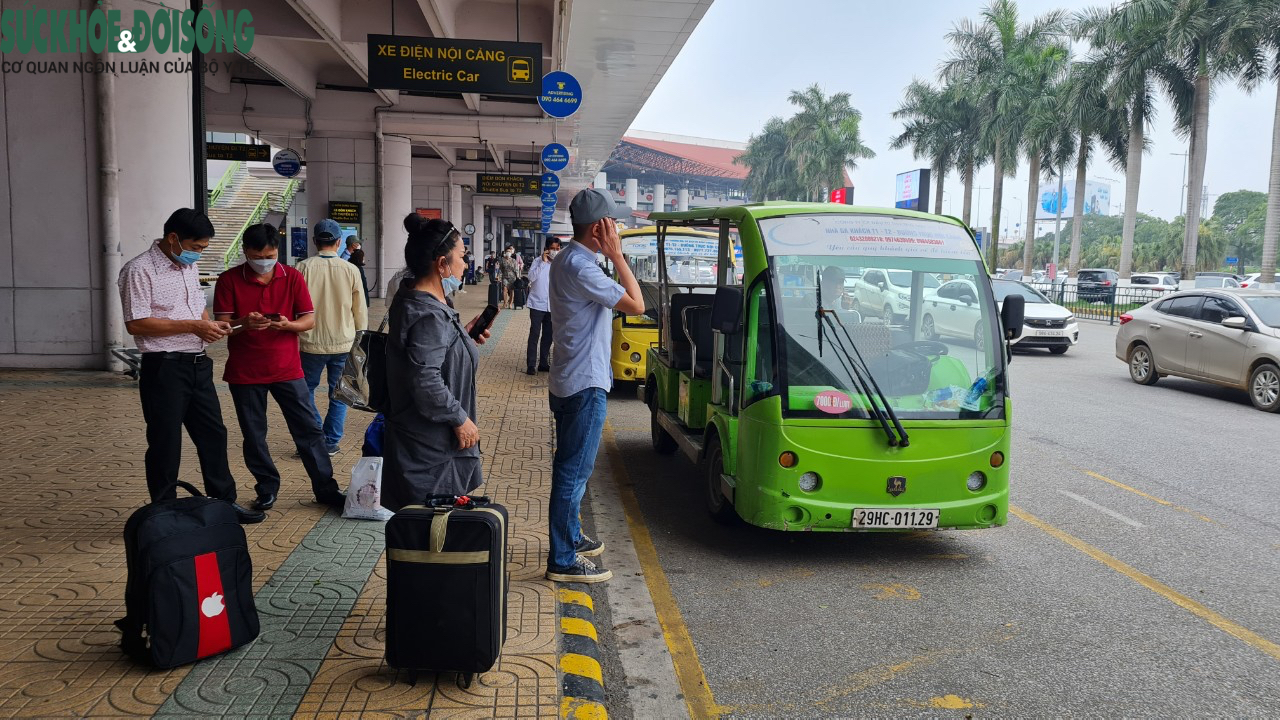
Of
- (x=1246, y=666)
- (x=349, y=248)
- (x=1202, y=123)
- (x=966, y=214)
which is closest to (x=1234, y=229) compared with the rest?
(x=966, y=214)

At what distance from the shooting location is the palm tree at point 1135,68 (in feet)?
122

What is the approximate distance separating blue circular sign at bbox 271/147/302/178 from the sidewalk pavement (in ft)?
57.9

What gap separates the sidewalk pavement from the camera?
3.64m

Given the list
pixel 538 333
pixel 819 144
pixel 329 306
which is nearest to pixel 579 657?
pixel 329 306

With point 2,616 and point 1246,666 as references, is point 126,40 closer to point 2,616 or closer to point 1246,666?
point 2,616

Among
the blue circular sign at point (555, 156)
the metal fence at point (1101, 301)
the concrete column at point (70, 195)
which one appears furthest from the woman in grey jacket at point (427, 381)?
the metal fence at point (1101, 301)

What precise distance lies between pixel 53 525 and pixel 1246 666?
6.30 m

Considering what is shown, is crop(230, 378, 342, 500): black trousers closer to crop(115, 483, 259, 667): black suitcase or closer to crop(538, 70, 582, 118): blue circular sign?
crop(115, 483, 259, 667): black suitcase

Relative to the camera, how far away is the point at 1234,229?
9000cm

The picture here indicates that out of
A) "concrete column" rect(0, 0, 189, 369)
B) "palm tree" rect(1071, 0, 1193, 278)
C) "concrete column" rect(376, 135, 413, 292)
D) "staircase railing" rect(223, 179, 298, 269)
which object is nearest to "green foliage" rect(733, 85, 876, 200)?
"palm tree" rect(1071, 0, 1193, 278)

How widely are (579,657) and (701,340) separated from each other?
11.1ft

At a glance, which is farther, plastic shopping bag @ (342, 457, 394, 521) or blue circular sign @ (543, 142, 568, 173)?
blue circular sign @ (543, 142, 568, 173)

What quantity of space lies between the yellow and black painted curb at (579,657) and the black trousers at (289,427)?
2077mm

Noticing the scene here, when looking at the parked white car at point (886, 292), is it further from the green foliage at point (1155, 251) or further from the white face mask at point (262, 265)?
the green foliage at point (1155, 251)
